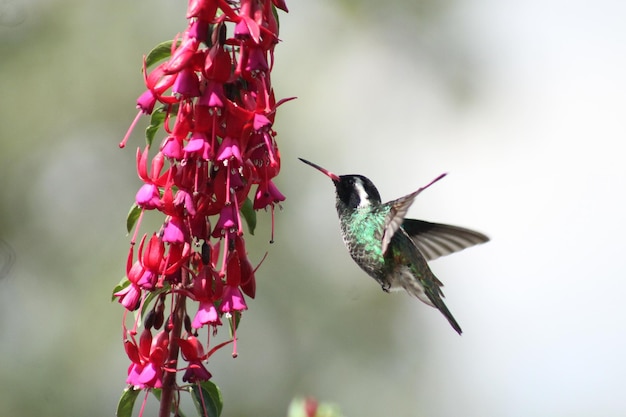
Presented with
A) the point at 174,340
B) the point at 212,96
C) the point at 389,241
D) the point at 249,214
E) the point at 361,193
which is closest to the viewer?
the point at 212,96

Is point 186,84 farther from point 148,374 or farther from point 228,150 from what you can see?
point 148,374

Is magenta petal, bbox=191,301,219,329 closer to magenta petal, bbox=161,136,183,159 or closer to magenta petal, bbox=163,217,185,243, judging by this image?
A: magenta petal, bbox=163,217,185,243

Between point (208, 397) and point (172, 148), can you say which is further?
point (208, 397)

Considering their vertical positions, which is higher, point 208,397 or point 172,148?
point 172,148

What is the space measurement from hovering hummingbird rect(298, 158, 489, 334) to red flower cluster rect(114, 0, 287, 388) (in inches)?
48.3

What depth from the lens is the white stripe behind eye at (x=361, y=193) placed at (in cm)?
347

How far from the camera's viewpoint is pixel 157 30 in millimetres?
7809

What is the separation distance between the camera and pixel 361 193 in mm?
3477

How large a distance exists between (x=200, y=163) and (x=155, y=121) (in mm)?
183

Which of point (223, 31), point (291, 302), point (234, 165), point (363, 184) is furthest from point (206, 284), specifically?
point (291, 302)

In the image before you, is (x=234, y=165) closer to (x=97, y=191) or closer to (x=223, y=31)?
(x=223, y=31)

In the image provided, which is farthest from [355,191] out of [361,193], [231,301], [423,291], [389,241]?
[231,301]

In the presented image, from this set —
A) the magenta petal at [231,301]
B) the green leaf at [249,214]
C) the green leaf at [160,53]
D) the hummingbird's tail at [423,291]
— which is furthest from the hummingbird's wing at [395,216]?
the green leaf at [160,53]

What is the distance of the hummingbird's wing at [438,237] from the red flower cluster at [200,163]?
1.29m
